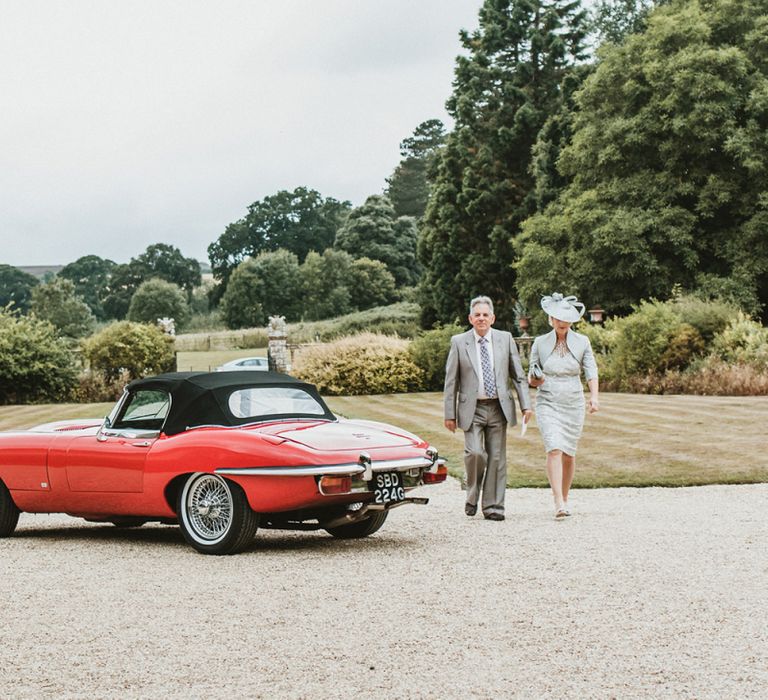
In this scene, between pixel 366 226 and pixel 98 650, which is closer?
pixel 98 650

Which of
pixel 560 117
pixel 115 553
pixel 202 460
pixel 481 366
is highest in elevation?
pixel 560 117

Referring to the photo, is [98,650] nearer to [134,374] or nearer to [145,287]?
[134,374]

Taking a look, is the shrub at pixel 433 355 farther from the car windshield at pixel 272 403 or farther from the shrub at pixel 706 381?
the car windshield at pixel 272 403

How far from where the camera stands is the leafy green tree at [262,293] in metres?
86.6

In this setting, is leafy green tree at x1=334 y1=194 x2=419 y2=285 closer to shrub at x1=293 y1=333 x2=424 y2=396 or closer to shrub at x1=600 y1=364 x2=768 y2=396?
shrub at x1=293 y1=333 x2=424 y2=396

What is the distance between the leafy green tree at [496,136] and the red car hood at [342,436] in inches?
1596

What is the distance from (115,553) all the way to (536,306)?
35783mm

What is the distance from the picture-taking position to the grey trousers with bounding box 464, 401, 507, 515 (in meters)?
9.38

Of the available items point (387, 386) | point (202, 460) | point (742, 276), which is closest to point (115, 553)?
point (202, 460)

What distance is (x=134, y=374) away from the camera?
3397 cm

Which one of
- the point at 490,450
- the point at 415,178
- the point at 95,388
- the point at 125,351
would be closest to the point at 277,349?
the point at 125,351

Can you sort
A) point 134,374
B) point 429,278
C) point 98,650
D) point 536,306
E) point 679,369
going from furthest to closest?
point 429,278 → point 536,306 → point 134,374 → point 679,369 → point 98,650

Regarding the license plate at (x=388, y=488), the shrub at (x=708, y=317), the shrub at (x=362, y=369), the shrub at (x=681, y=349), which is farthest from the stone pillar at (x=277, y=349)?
the license plate at (x=388, y=488)

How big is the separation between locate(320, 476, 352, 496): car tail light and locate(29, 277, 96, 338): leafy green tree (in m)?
63.5
